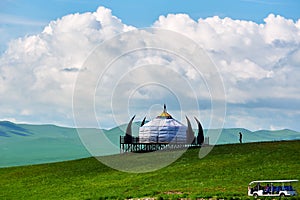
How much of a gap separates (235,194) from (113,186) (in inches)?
783

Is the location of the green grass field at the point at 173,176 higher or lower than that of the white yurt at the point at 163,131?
lower

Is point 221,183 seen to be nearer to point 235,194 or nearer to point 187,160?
point 235,194

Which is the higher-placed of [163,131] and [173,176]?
[163,131]

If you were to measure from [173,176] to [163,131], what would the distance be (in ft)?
125

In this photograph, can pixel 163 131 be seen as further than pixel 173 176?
Yes

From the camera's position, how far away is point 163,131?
115 m

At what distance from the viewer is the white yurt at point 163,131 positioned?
377ft

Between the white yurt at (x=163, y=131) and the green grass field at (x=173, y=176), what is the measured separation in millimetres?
13872

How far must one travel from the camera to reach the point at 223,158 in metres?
88.6

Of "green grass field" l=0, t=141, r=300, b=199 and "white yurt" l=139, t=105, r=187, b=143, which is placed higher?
"white yurt" l=139, t=105, r=187, b=143

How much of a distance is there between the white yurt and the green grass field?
13.9m

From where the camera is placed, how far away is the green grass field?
2589 inches

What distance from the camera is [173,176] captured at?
7725 centimetres

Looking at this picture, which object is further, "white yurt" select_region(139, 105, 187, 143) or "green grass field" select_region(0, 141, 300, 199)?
"white yurt" select_region(139, 105, 187, 143)
